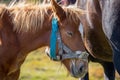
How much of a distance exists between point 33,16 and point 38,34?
8.2 inches

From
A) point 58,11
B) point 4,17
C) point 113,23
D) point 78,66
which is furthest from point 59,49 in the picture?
point 113,23

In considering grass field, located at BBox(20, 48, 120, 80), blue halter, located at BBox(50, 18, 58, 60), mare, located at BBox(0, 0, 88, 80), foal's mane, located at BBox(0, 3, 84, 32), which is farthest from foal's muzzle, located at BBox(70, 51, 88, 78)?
grass field, located at BBox(20, 48, 120, 80)

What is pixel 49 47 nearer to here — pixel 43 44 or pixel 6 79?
pixel 43 44

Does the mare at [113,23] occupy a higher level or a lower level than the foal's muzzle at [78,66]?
higher

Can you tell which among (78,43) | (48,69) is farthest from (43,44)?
(48,69)

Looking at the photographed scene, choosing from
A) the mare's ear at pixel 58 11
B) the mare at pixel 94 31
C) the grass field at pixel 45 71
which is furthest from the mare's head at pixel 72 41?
the grass field at pixel 45 71

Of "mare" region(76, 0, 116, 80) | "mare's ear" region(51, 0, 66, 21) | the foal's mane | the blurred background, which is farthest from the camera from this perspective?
the blurred background

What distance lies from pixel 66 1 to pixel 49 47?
936 millimetres

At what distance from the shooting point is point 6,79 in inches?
202

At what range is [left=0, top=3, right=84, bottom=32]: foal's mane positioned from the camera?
4.87 metres

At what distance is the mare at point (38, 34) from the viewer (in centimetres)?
488

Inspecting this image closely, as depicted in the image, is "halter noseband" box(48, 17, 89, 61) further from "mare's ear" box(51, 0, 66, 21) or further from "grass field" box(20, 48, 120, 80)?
"grass field" box(20, 48, 120, 80)

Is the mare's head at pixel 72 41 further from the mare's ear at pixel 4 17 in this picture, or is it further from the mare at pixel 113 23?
the mare at pixel 113 23

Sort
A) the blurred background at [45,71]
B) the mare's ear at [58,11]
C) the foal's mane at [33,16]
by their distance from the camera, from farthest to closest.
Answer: the blurred background at [45,71] < the foal's mane at [33,16] < the mare's ear at [58,11]
